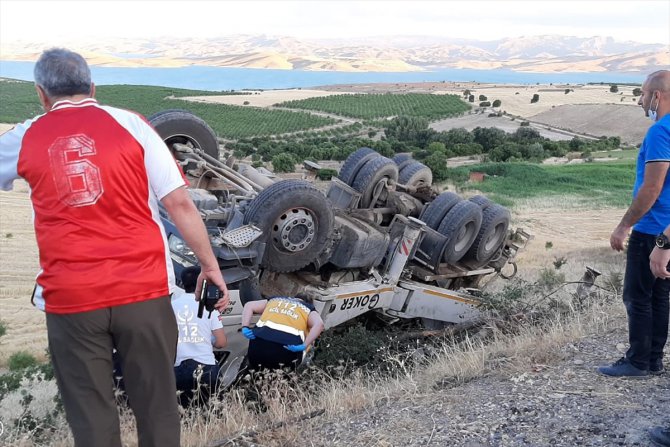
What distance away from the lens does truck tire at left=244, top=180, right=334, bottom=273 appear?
5.35 meters

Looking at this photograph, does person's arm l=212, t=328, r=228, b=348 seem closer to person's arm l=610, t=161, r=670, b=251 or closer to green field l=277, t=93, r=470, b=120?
person's arm l=610, t=161, r=670, b=251

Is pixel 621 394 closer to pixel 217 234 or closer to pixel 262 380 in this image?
pixel 262 380

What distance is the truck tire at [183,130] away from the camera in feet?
21.4

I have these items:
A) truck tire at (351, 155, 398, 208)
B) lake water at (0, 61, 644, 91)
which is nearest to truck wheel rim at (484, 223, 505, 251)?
truck tire at (351, 155, 398, 208)

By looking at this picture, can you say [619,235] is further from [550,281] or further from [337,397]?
[550,281]

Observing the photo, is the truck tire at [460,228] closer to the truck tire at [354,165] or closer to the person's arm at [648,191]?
the truck tire at [354,165]

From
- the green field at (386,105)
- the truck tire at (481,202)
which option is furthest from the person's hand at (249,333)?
the green field at (386,105)

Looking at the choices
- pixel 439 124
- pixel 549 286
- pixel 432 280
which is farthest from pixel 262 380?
pixel 439 124

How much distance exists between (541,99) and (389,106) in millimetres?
18711

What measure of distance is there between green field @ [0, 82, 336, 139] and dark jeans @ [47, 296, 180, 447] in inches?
2032

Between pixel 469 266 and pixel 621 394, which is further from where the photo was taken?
pixel 469 266

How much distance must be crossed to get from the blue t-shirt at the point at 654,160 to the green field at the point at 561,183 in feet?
60.4

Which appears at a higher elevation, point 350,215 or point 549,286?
point 350,215

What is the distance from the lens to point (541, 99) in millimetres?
79188
